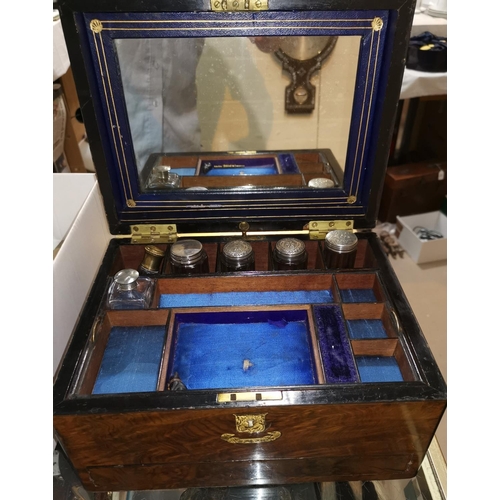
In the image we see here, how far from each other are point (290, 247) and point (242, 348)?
13.1 inches

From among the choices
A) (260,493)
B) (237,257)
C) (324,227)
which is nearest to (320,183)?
(324,227)

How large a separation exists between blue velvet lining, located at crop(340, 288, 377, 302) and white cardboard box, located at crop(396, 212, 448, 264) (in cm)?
169

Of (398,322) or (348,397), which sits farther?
Answer: (398,322)

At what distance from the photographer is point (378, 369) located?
104cm

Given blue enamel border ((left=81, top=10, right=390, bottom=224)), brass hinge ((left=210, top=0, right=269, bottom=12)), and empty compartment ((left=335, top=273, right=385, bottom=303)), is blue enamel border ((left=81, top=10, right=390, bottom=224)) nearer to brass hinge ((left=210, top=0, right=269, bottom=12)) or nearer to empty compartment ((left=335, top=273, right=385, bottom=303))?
brass hinge ((left=210, top=0, right=269, bottom=12))

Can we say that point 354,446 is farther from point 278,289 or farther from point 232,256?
point 232,256

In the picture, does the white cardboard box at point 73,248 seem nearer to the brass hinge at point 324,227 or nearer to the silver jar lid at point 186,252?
the silver jar lid at point 186,252

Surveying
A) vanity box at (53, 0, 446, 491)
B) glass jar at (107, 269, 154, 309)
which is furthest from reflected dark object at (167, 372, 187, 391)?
glass jar at (107, 269, 154, 309)

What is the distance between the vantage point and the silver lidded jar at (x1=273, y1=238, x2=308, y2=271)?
1.22 meters

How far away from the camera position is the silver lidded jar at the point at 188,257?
47.1 inches

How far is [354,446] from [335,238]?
0.57 meters

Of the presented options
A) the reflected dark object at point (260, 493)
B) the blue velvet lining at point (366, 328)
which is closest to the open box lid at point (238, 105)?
the blue velvet lining at point (366, 328)

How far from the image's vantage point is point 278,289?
121 cm

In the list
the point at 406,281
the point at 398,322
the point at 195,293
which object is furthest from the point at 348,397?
the point at 406,281
